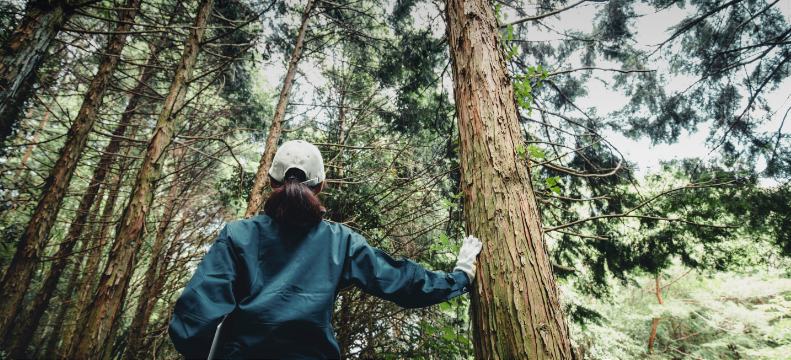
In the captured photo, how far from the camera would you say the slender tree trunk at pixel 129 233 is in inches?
114

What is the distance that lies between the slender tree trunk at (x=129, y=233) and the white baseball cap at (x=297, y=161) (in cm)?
248

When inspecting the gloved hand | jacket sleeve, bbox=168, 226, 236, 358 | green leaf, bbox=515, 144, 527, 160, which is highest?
green leaf, bbox=515, 144, 527, 160

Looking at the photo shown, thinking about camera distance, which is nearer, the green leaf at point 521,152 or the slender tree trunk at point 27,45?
the green leaf at point 521,152

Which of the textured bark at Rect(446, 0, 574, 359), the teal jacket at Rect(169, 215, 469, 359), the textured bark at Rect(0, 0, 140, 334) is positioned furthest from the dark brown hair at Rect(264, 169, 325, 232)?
the textured bark at Rect(0, 0, 140, 334)

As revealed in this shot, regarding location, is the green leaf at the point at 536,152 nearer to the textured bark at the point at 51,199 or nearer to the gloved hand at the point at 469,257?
the gloved hand at the point at 469,257

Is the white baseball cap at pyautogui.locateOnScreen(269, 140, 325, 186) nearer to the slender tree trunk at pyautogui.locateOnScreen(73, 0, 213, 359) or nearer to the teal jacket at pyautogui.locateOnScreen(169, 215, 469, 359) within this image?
the teal jacket at pyautogui.locateOnScreen(169, 215, 469, 359)

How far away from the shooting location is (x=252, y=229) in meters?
1.62

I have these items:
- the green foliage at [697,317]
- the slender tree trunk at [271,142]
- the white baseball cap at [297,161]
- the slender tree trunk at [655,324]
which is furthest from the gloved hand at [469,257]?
the slender tree trunk at [655,324]

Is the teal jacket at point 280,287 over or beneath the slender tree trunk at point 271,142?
beneath

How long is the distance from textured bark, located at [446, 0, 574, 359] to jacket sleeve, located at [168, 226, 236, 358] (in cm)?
123

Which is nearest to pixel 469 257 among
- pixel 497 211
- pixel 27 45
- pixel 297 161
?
pixel 497 211

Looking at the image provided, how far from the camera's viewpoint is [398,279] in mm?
1635

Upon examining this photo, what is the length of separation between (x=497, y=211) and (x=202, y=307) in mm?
1479

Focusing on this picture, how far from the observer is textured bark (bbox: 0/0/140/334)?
4.61 meters
